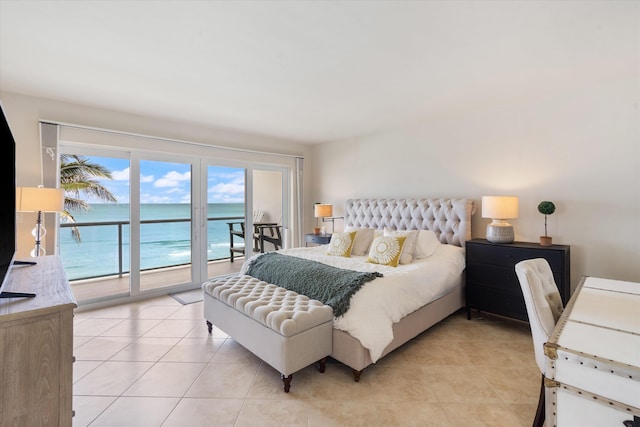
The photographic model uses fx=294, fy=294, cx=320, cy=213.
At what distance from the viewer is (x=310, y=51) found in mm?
2279

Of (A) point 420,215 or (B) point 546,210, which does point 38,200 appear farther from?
(B) point 546,210

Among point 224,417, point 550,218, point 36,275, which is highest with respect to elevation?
point 550,218

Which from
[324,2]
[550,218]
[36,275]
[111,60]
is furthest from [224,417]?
[550,218]

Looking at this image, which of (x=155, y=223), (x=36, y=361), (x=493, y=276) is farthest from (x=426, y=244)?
(x=155, y=223)

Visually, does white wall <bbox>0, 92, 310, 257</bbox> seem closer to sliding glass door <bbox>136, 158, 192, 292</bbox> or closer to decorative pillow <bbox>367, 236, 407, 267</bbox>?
sliding glass door <bbox>136, 158, 192, 292</bbox>

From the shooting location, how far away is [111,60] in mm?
2416

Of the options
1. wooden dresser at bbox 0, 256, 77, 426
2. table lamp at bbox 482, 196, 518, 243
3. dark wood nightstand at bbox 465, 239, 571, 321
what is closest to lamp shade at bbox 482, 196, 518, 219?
table lamp at bbox 482, 196, 518, 243

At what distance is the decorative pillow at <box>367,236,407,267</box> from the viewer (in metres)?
3.14

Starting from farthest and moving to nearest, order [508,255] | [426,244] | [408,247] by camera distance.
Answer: [426,244], [408,247], [508,255]

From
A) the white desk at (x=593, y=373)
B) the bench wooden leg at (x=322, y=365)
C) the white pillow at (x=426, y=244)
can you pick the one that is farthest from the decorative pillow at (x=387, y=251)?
the white desk at (x=593, y=373)

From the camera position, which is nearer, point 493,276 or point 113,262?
point 493,276

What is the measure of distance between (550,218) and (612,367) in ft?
9.01

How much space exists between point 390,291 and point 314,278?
26.6 inches

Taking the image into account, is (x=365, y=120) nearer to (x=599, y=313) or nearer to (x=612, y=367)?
(x=599, y=313)
